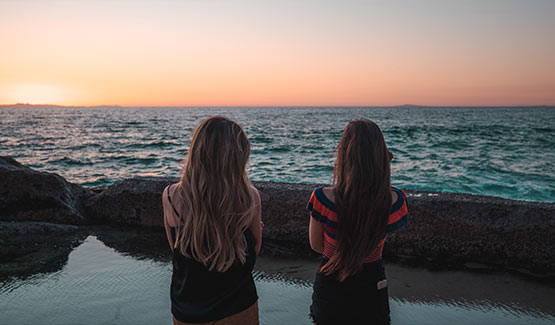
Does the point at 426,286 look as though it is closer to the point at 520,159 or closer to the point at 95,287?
the point at 95,287

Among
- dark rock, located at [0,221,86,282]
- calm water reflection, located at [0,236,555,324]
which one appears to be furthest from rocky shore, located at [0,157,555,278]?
calm water reflection, located at [0,236,555,324]

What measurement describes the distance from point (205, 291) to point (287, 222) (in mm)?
2679

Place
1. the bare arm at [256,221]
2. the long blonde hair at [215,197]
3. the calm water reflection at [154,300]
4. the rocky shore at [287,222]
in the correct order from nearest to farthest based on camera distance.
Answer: the long blonde hair at [215,197], the bare arm at [256,221], the calm water reflection at [154,300], the rocky shore at [287,222]

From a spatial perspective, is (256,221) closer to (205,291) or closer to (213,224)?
(213,224)

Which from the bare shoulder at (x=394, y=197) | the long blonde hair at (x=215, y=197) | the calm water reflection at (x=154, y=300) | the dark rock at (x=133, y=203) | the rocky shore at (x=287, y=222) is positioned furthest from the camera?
the dark rock at (x=133, y=203)

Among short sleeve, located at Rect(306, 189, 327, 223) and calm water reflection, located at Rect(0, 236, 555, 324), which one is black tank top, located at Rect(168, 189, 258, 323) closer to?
short sleeve, located at Rect(306, 189, 327, 223)

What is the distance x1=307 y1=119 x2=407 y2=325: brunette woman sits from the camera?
1839mm

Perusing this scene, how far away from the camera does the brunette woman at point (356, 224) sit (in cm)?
184

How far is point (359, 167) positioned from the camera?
5.99 ft

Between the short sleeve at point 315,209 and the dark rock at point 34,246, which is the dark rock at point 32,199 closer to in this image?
the dark rock at point 34,246

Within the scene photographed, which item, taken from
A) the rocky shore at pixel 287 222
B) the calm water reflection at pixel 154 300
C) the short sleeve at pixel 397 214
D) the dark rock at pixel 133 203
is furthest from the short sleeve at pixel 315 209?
the dark rock at pixel 133 203

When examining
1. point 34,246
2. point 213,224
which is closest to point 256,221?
point 213,224

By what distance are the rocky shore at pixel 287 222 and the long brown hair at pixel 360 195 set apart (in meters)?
2.35

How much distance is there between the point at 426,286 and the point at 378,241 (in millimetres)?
1960
